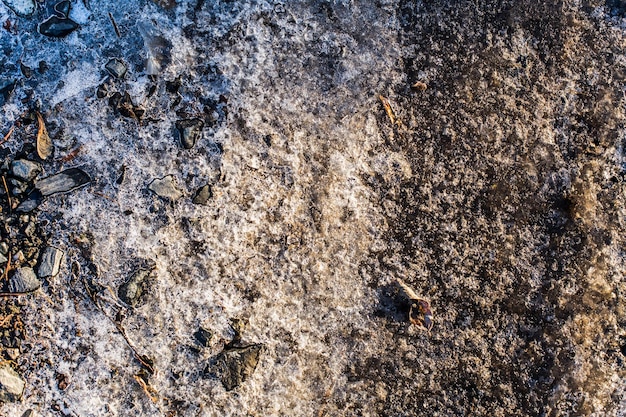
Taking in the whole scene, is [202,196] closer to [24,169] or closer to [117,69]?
[117,69]

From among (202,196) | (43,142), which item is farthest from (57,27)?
(202,196)

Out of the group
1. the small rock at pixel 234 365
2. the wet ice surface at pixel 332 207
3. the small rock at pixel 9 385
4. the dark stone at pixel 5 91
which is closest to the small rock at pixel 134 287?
the wet ice surface at pixel 332 207

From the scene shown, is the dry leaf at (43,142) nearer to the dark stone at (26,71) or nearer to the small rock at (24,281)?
the dark stone at (26,71)

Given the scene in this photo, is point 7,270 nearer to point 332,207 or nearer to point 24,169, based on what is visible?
point 24,169

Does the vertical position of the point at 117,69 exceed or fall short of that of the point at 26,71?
it exceeds it

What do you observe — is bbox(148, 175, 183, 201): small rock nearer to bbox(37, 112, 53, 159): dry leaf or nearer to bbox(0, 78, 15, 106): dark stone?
bbox(37, 112, 53, 159): dry leaf

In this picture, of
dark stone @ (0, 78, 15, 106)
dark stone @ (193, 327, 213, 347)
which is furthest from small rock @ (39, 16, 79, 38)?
dark stone @ (193, 327, 213, 347)

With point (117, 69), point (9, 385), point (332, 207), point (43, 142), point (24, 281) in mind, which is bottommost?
point (9, 385)
